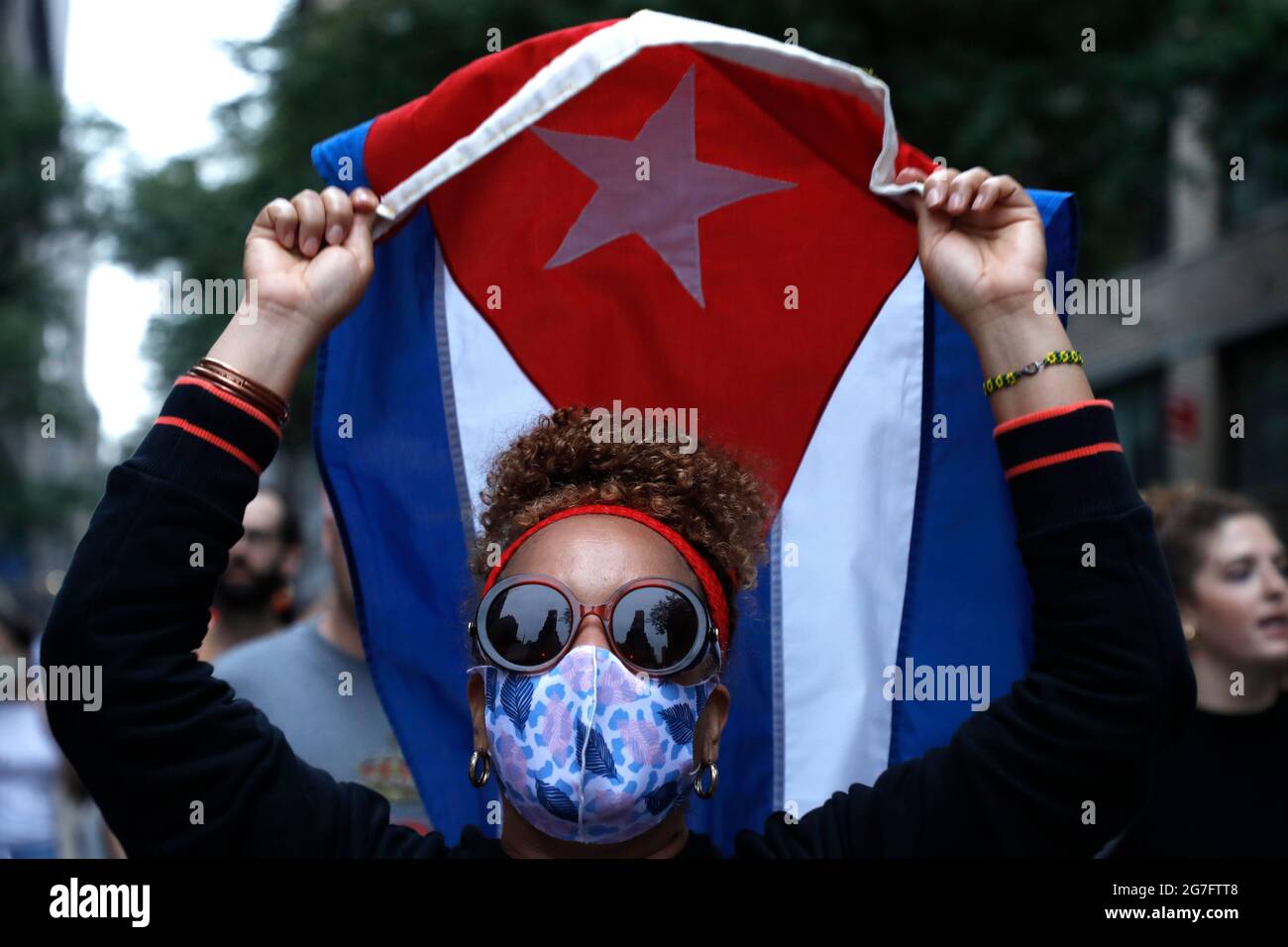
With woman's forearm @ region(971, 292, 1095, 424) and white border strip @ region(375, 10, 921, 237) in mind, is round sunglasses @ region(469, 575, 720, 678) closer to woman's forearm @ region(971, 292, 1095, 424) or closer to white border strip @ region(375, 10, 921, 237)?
woman's forearm @ region(971, 292, 1095, 424)

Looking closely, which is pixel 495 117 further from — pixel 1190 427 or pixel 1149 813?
pixel 1190 427

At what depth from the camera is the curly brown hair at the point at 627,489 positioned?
7.80 feet

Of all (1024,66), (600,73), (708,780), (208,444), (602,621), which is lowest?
(708,780)

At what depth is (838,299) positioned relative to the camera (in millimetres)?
2939

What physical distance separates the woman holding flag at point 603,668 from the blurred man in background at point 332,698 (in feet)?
4.15

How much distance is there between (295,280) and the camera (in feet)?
7.88

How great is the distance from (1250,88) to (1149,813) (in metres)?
7.89

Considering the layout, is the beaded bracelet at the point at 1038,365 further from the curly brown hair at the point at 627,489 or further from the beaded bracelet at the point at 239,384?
the beaded bracelet at the point at 239,384

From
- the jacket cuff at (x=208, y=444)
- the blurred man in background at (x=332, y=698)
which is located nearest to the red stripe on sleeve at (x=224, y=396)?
the jacket cuff at (x=208, y=444)

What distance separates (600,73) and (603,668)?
128 cm

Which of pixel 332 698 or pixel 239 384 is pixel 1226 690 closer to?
pixel 332 698

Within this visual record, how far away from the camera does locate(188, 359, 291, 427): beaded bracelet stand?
222cm

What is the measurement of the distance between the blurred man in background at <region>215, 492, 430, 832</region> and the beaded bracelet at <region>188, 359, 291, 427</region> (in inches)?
48.5

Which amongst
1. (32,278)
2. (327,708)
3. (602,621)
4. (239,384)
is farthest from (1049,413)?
(32,278)
